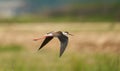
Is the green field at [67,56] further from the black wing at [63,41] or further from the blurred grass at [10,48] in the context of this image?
the black wing at [63,41]

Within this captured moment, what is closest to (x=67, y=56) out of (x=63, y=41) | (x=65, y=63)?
(x=65, y=63)

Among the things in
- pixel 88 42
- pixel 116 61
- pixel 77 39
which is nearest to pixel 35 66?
pixel 116 61

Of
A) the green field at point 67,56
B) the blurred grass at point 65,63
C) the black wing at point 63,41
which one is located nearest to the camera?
the black wing at point 63,41

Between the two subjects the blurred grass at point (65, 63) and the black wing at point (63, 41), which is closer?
the black wing at point (63, 41)

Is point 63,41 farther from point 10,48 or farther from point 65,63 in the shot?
point 10,48

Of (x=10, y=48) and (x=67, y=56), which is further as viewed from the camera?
(x=10, y=48)

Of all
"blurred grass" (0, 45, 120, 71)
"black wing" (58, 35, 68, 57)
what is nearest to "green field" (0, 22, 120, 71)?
"blurred grass" (0, 45, 120, 71)

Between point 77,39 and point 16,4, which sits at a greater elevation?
point 77,39

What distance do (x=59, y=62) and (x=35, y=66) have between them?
51 cm

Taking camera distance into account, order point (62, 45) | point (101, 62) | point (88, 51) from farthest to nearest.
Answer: point (88, 51)
point (101, 62)
point (62, 45)

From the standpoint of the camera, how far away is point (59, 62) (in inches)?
343

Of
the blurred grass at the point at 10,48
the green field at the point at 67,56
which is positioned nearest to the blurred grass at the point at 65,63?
the green field at the point at 67,56

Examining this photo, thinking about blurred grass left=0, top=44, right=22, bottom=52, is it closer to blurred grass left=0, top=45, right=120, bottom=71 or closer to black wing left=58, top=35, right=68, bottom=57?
blurred grass left=0, top=45, right=120, bottom=71

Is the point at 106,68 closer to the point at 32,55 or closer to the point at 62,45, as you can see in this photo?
the point at 62,45
